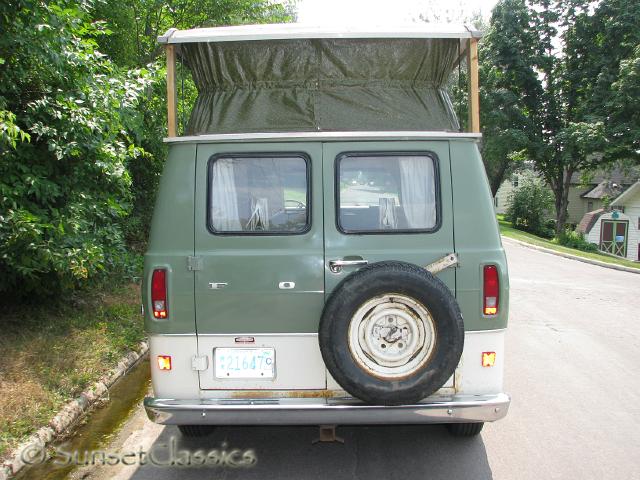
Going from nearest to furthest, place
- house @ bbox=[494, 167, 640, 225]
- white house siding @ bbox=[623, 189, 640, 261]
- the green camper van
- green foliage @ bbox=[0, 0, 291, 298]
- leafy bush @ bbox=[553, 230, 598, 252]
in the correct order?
the green camper van < green foliage @ bbox=[0, 0, 291, 298] < leafy bush @ bbox=[553, 230, 598, 252] < white house siding @ bbox=[623, 189, 640, 261] < house @ bbox=[494, 167, 640, 225]

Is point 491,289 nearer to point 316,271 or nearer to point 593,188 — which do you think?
point 316,271

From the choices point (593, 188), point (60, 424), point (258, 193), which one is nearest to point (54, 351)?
point (60, 424)

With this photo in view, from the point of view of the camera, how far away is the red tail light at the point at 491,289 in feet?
11.8

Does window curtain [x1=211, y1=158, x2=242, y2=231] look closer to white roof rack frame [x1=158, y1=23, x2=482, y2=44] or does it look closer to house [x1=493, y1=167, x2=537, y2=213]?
white roof rack frame [x1=158, y1=23, x2=482, y2=44]

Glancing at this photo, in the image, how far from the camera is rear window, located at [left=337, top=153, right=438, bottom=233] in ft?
12.2

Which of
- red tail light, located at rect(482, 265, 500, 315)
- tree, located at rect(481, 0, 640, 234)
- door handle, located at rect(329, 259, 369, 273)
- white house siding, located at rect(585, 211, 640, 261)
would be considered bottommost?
white house siding, located at rect(585, 211, 640, 261)

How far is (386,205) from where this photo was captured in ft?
12.3

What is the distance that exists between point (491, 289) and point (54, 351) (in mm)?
4423

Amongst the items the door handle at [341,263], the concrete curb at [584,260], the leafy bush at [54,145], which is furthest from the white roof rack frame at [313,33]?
the concrete curb at [584,260]

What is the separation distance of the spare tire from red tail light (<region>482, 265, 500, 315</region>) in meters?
0.33

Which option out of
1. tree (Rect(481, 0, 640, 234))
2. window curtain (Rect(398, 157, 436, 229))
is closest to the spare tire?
window curtain (Rect(398, 157, 436, 229))

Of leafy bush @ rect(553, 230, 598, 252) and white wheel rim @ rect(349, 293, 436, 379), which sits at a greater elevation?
white wheel rim @ rect(349, 293, 436, 379)

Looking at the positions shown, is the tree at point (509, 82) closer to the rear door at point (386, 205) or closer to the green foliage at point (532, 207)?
the green foliage at point (532, 207)

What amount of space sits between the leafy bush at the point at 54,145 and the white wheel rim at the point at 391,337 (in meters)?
3.14
